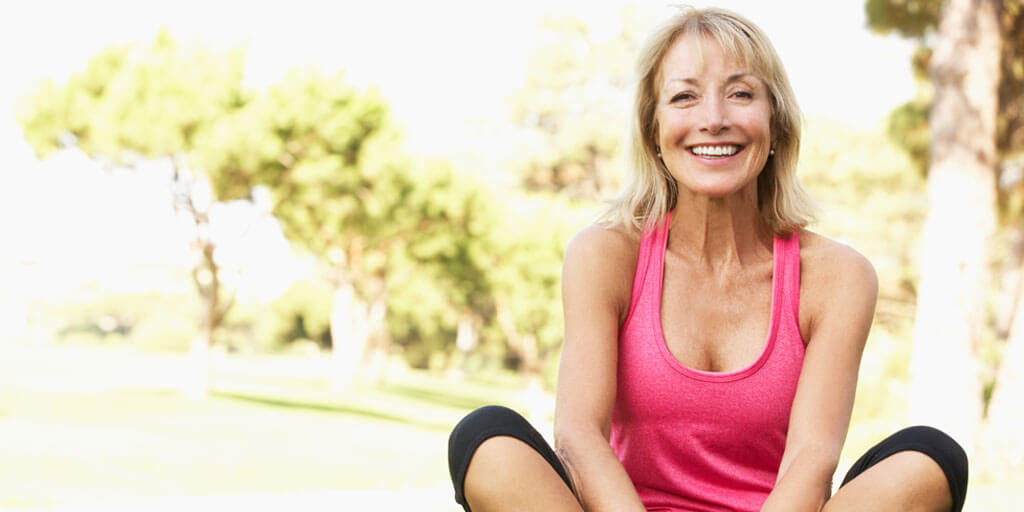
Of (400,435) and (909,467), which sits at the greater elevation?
(909,467)

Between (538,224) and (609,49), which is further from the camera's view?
(609,49)

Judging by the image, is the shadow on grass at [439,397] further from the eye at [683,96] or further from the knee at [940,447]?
the knee at [940,447]

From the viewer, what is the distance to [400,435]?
707 inches

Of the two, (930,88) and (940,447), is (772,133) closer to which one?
(940,447)

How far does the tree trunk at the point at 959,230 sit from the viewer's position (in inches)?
327

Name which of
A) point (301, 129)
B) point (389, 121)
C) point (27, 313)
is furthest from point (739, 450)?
point (27, 313)

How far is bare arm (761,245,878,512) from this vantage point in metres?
2.06

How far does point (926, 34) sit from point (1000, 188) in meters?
1.86

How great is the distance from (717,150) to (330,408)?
20.9 metres

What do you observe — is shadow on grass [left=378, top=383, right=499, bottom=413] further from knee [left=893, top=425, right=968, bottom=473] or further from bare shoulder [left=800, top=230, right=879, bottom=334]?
knee [left=893, top=425, right=968, bottom=473]

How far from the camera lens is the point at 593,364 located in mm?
2178

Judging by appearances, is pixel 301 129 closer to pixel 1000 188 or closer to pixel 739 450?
pixel 1000 188

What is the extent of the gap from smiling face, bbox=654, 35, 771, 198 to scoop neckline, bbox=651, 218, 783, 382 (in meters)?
0.18

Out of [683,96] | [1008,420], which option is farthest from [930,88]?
[683,96]
